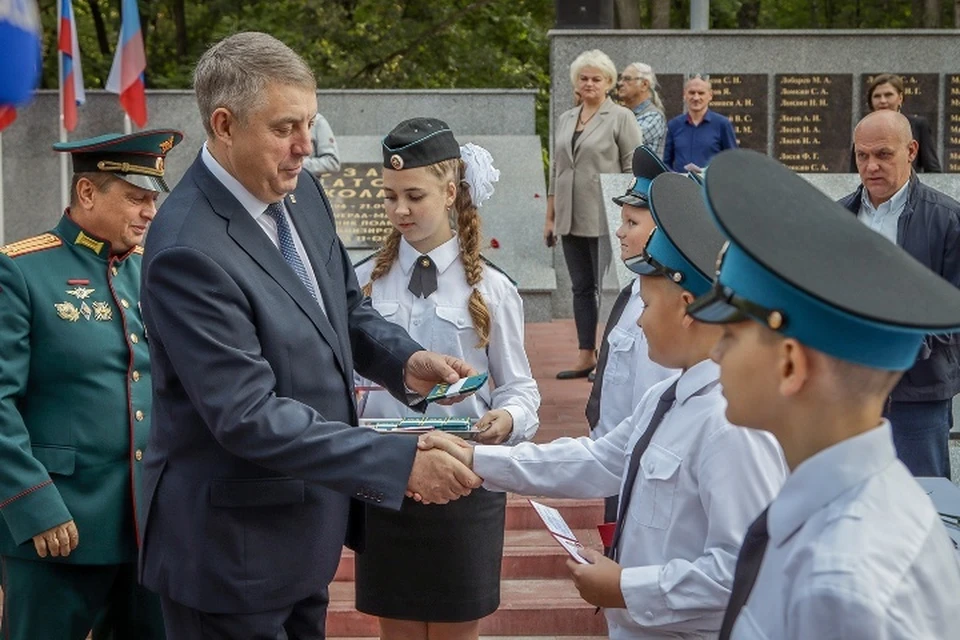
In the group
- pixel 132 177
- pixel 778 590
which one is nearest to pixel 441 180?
pixel 132 177

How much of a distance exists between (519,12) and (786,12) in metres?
5.60

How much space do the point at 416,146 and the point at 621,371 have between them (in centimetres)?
113

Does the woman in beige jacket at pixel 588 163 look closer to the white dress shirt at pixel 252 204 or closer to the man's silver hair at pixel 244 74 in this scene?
the white dress shirt at pixel 252 204

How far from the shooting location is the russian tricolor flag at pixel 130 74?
13.9m

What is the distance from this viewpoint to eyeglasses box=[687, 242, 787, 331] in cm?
180

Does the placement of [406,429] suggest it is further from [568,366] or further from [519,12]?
[519,12]

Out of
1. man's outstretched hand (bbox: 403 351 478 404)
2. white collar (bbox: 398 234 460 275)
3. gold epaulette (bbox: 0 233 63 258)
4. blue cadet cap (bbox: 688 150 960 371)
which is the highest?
blue cadet cap (bbox: 688 150 960 371)

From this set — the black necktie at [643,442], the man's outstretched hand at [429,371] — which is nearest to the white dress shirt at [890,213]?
the man's outstretched hand at [429,371]

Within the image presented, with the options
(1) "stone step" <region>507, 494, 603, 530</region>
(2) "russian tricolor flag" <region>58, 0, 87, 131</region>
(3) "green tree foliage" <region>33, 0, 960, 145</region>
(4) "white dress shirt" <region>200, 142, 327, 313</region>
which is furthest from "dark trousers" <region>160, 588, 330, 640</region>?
(3) "green tree foliage" <region>33, 0, 960, 145</region>

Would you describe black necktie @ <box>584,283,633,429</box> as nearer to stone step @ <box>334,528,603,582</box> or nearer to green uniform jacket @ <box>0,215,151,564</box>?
stone step @ <box>334,528,603,582</box>

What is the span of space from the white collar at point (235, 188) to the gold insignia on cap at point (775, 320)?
5.66 feet

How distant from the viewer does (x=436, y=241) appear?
4355mm

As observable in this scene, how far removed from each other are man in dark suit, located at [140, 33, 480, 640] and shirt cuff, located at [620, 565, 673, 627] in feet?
2.30

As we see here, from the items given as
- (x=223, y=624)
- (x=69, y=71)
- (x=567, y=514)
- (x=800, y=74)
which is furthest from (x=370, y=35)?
(x=223, y=624)
